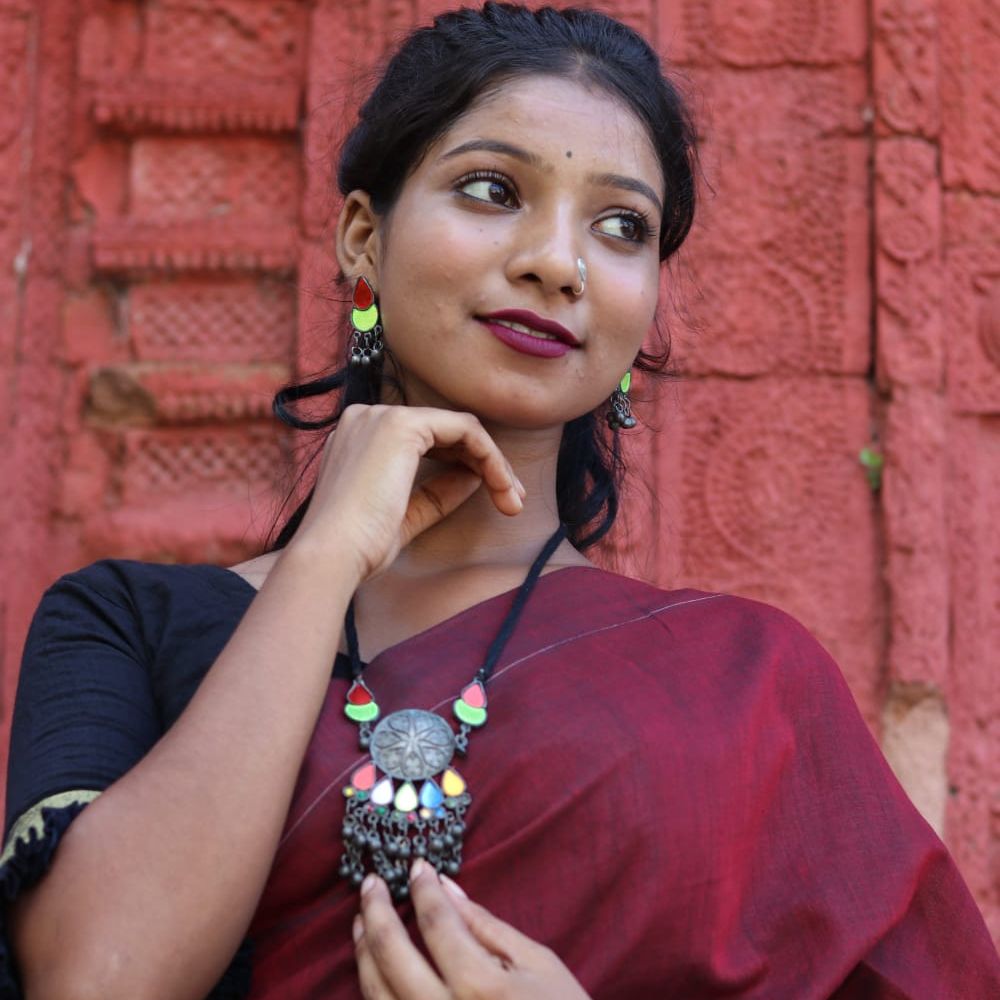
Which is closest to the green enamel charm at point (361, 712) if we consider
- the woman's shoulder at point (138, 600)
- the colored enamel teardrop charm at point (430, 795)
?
the colored enamel teardrop charm at point (430, 795)

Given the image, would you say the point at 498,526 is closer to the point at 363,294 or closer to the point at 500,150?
the point at 363,294

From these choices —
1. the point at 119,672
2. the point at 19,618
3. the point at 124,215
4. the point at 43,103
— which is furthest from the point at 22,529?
the point at 119,672

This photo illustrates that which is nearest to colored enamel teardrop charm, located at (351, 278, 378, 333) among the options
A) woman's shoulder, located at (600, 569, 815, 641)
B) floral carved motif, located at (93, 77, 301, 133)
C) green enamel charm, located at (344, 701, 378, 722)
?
woman's shoulder, located at (600, 569, 815, 641)

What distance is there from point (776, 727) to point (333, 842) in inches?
19.7

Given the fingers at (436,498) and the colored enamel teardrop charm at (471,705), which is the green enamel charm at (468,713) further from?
the fingers at (436,498)

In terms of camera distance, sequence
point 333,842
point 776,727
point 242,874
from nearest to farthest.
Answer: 1. point 242,874
2. point 333,842
3. point 776,727

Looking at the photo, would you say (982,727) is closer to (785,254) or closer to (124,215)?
(785,254)

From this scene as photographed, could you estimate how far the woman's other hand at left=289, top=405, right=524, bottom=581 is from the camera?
5.04ft

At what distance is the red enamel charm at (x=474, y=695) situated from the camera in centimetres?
153

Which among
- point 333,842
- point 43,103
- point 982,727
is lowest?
point 982,727

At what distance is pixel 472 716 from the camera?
1.51 meters

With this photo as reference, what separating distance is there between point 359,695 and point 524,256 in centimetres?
52

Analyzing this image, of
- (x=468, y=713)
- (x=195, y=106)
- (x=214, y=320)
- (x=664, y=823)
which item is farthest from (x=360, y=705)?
(x=195, y=106)

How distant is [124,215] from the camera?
3.28 metres
